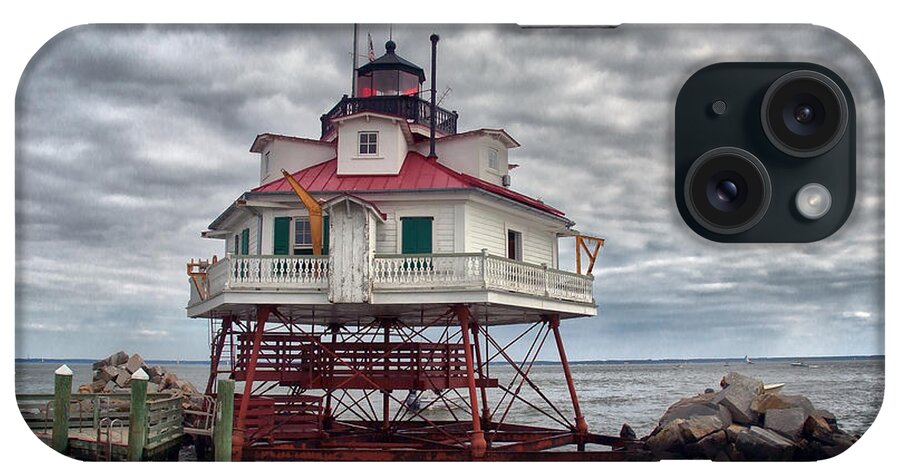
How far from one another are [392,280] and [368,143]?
12.9 ft

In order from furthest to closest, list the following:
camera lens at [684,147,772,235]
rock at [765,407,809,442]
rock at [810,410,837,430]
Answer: rock at [765,407,809,442] < rock at [810,410,837,430] < camera lens at [684,147,772,235]

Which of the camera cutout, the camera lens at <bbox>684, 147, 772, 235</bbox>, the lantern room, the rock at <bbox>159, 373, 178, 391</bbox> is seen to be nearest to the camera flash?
the camera cutout

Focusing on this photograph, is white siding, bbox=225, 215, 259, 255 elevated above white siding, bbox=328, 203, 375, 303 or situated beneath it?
elevated above

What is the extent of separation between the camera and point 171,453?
89.7 ft

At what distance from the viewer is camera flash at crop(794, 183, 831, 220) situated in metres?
18.6

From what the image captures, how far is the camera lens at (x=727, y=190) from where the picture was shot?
60.7 ft

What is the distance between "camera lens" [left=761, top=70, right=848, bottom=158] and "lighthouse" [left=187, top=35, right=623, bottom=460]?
7.98 meters

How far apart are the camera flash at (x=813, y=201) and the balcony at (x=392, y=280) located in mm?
8376

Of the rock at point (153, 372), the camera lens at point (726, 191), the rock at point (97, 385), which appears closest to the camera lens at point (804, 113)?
the camera lens at point (726, 191)

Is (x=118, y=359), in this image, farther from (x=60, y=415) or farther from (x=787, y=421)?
(x=787, y=421)

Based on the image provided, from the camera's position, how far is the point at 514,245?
28859 mm

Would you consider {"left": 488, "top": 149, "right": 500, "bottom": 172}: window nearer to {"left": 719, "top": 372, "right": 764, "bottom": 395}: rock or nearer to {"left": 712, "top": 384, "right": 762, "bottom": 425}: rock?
{"left": 712, "top": 384, "right": 762, "bottom": 425}: rock

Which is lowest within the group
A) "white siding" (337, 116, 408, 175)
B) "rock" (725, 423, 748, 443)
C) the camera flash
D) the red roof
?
"rock" (725, 423, 748, 443)

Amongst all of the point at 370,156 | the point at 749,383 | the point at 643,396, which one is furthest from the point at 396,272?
the point at 643,396
